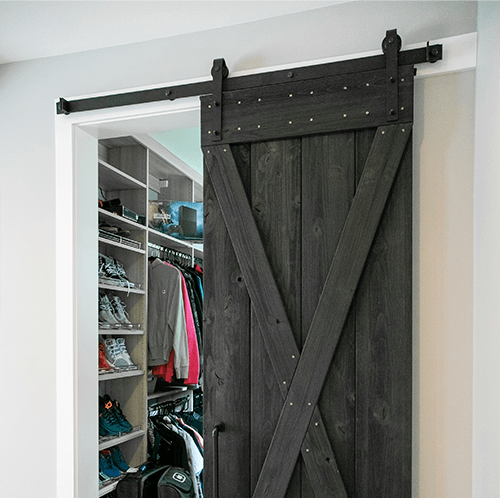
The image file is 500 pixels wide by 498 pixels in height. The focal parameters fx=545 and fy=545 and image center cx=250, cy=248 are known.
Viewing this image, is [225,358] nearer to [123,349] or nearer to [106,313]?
[106,313]

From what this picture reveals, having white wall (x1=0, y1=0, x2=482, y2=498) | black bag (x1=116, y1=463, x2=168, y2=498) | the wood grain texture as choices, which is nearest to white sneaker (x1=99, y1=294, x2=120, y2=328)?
white wall (x1=0, y1=0, x2=482, y2=498)

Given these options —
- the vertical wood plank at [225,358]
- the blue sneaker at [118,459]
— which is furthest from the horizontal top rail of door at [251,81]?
the blue sneaker at [118,459]

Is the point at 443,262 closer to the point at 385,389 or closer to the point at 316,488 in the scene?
the point at 385,389

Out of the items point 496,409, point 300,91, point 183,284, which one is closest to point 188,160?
point 183,284

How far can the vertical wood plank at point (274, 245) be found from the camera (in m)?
2.13

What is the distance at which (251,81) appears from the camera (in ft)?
7.45

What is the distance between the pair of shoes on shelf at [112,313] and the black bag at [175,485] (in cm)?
95

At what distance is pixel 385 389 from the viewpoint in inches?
79.0

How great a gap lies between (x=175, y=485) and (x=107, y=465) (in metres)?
0.46

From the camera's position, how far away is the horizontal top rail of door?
6.72 feet

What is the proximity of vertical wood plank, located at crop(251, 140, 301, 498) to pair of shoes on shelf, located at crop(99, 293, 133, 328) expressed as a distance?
1443 mm

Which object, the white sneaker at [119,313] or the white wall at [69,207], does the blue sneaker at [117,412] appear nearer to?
the white sneaker at [119,313]

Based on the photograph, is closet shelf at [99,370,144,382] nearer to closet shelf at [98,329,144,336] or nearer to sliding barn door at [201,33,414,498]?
closet shelf at [98,329,144,336]

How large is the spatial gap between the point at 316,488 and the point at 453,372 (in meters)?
0.67
